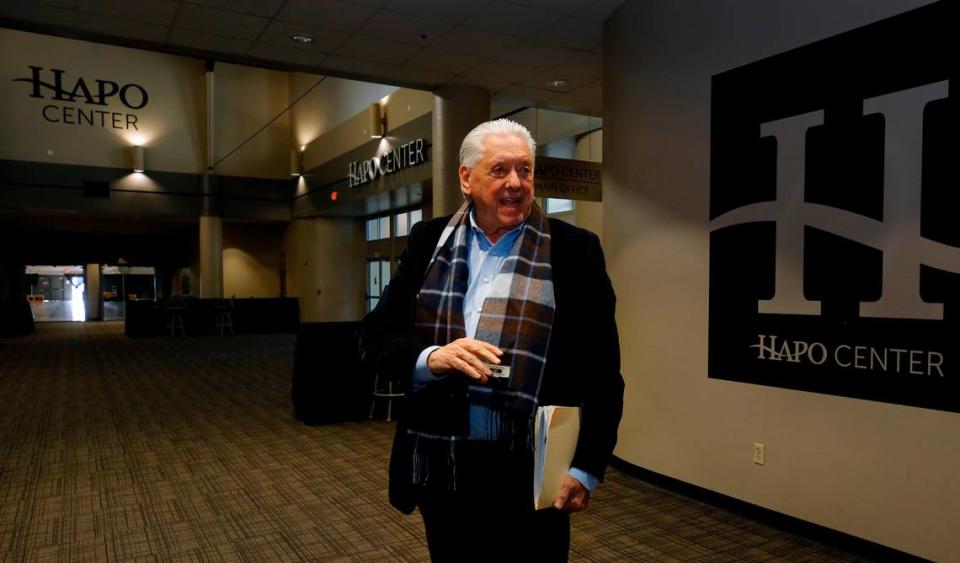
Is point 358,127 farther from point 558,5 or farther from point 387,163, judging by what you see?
point 558,5

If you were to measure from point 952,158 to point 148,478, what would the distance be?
4802mm

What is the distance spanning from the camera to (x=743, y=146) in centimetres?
340

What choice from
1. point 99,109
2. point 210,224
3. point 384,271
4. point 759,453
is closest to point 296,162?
point 210,224

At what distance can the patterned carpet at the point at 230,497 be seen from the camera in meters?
2.96

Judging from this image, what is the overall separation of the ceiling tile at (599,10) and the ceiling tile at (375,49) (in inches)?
62.3

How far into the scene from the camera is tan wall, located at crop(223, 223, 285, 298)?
1833 centimetres

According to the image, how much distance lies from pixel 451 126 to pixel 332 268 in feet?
32.7

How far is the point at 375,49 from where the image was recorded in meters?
5.43

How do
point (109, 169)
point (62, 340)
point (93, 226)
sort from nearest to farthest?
point (62, 340) < point (109, 169) < point (93, 226)

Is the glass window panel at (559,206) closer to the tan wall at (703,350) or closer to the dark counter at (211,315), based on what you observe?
the tan wall at (703,350)

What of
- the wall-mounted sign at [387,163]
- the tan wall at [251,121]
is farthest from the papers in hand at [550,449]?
the tan wall at [251,121]

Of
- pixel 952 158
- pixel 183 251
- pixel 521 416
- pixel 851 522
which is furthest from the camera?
pixel 183 251

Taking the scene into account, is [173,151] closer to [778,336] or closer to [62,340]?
[62,340]

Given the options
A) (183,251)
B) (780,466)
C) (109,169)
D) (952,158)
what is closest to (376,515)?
(780,466)
